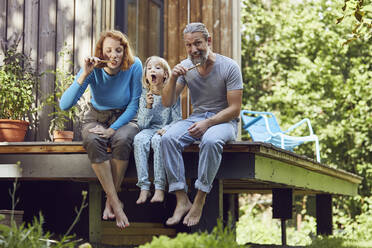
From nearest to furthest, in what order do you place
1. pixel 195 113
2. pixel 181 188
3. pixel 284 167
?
1. pixel 181 188
2. pixel 195 113
3. pixel 284 167

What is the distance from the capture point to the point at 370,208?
419 inches

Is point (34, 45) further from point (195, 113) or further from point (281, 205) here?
point (281, 205)

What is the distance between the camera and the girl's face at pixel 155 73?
14.6ft

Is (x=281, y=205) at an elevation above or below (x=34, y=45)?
below

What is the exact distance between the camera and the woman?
4.18m

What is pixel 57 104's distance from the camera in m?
→ 5.87

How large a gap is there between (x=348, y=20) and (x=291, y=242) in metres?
4.10

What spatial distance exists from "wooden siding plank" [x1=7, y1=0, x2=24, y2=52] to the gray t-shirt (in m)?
2.40

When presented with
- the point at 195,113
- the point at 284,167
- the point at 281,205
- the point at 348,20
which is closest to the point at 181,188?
the point at 195,113

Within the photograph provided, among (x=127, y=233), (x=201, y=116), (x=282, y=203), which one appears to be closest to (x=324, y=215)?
(x=282, y=203)

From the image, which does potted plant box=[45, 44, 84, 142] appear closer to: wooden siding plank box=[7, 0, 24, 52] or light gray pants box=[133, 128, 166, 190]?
wooden siding plank box=[7, 0, 24, 52]

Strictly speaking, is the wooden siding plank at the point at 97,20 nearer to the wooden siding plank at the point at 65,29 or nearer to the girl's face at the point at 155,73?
the wooden siding plank at the point at 65,29

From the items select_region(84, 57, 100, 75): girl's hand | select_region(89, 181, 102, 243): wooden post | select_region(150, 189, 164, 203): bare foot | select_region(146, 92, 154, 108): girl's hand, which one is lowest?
select_region(89, 181, 102, 243): wooden post

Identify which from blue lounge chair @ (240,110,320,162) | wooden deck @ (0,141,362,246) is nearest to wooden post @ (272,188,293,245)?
wooden deck @ (0,141,362,246)
